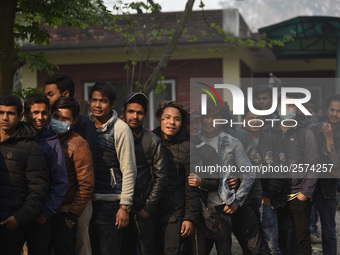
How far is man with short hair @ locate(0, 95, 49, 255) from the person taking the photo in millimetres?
4066

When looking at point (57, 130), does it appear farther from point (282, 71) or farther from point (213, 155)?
point (282, 71)

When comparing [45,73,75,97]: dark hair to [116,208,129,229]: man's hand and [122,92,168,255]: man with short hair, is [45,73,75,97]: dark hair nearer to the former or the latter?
[122,92,168,255]: man with short hair

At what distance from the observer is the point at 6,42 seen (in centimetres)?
573

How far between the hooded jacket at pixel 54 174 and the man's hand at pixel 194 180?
49.6 inches

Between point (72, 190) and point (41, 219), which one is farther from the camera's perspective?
point (72, 190)

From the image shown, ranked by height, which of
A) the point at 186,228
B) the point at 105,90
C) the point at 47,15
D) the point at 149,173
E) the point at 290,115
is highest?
the point at 47,15

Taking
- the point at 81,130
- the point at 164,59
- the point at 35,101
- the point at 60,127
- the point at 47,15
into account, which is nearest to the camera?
the point at 35,101

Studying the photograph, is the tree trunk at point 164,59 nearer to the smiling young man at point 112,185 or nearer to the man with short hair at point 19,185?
the smiling young man at point 112,185

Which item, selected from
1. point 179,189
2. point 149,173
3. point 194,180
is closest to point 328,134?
point 194,180

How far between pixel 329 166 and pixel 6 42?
370cm

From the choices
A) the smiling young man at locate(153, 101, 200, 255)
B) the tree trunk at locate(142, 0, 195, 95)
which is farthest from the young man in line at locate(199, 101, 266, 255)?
the tree trunk at locate(142, 0, 195, 95)

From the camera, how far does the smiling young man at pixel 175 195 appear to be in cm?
496

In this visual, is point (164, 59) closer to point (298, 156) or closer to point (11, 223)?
point (298, 156)

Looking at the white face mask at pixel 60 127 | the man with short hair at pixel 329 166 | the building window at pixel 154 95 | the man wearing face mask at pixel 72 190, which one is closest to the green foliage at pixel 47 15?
the white face mask at pixel 60 127
